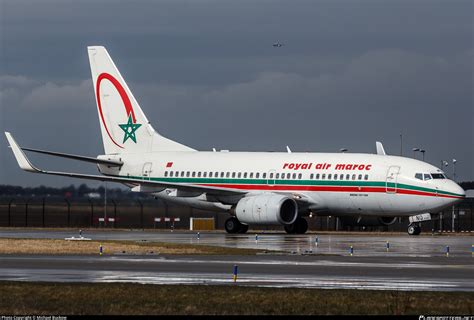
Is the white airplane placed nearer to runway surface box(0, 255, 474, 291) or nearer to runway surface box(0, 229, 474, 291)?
runway surface box(0, 229, 474, 291)

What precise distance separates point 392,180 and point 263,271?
31.4 m

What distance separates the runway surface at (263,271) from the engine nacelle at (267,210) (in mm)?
22751

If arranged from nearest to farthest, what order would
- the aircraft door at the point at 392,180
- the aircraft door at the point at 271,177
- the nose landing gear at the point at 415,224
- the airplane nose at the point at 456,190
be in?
the airplane nose at the point at 456,190
the aircraft door at the point at 392,180
the nose landing gear at the point at 415,224
the aircraft door at the point at 271,177

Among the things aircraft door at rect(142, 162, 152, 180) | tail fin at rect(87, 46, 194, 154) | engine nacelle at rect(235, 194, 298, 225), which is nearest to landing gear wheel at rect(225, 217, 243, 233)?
engine nacelle at rect(235, 194, 298, 225)

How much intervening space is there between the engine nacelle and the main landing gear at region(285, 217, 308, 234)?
157cm

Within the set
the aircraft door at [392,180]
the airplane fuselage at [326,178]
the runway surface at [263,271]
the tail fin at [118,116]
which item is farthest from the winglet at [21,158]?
the runway surface at [263,271]

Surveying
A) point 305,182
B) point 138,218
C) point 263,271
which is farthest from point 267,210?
point 263,271

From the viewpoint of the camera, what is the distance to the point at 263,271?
35.8 metres

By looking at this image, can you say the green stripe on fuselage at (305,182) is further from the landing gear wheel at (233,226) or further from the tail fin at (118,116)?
the tail fin at (118,116)

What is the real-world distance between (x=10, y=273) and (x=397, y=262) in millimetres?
13600

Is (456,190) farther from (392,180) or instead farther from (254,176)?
(254,176)

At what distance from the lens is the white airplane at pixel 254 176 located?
6625cm

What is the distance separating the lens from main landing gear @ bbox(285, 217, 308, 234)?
2749 inches

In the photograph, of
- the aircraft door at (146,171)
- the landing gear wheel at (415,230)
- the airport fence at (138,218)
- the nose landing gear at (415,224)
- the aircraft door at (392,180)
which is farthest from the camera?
the airport fence at (138,218)
